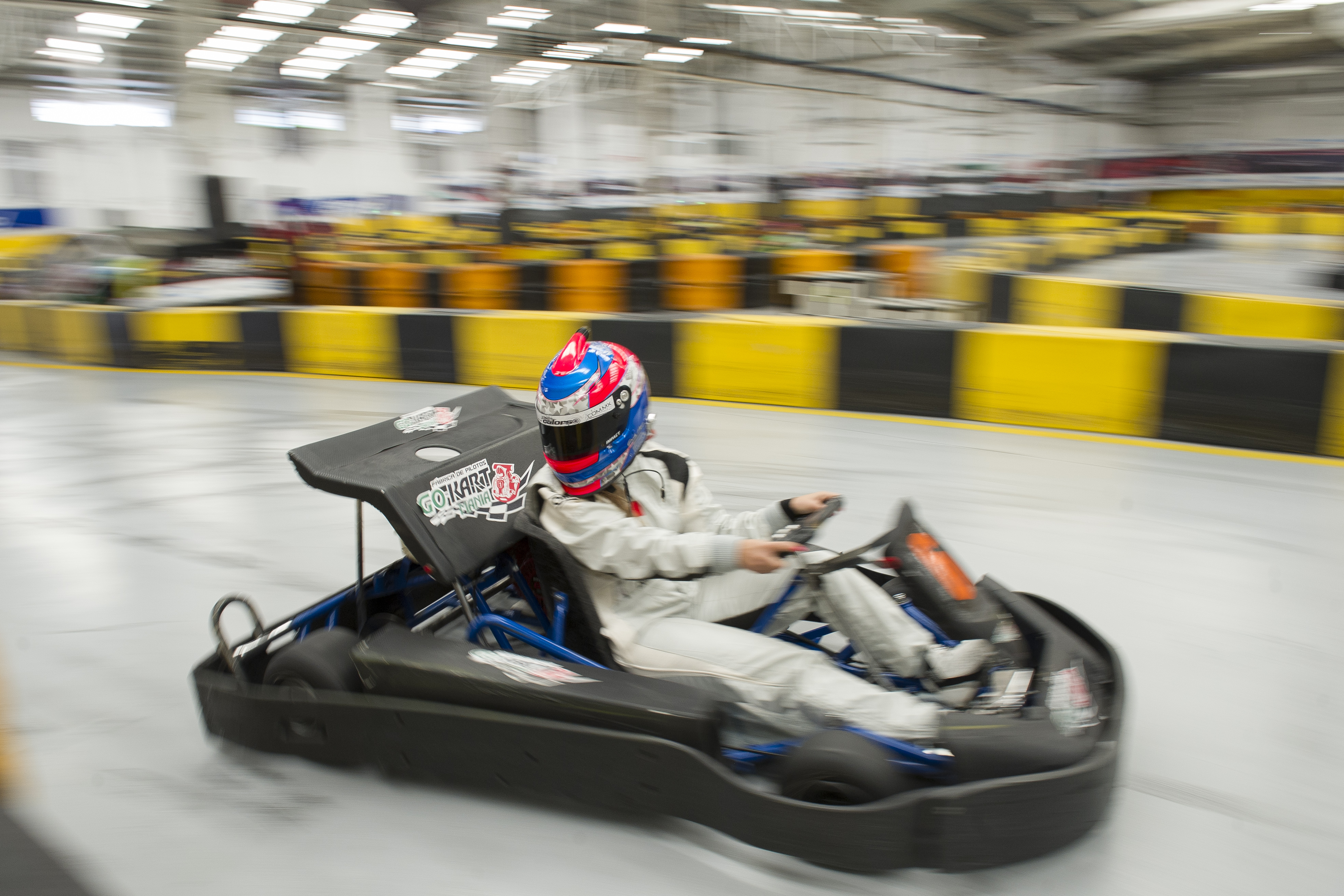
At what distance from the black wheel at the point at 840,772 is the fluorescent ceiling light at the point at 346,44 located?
14289 mm

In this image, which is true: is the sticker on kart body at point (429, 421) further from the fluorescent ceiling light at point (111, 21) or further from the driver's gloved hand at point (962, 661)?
the fluorescent ceiling light at point (111, 21)

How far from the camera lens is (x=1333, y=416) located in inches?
158

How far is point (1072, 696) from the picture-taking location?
68.3 inches

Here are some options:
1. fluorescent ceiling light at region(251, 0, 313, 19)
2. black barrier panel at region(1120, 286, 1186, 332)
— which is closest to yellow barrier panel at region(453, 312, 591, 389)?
black barrier panel at region(1120, 286, 1186, 332)

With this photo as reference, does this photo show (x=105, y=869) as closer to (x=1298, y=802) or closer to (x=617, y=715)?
(x=617, y=715)

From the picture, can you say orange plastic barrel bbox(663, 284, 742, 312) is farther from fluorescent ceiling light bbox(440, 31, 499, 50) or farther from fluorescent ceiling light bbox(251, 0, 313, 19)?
fluorescent ceiling light bbox(251, 0, 313, 19)

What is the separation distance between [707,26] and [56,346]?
36.0ft

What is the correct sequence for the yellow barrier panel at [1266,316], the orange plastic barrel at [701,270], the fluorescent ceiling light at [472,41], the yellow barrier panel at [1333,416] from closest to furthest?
1. the yellow barrier panel at [1333,416]
2. the yellow barrier panel at [1266,316]
3. the orange plastic barrel at [701,270]
4. the fluorescent ceiling light at [472,41]

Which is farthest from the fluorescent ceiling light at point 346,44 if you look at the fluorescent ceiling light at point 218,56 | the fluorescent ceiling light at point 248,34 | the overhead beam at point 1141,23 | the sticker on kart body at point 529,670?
the sticker on kart body at point 529,670

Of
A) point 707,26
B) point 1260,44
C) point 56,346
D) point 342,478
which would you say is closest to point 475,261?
point 56,346

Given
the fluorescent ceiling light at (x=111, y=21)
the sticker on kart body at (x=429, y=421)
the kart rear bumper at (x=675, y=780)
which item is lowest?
the kart rear bumper at (x=675, y=780)

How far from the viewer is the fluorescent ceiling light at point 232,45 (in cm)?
1403

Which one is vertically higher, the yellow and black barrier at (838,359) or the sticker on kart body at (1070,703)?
the yellow and black barrier at (838,359)

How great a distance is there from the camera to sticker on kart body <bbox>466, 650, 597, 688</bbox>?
1.75 metres
